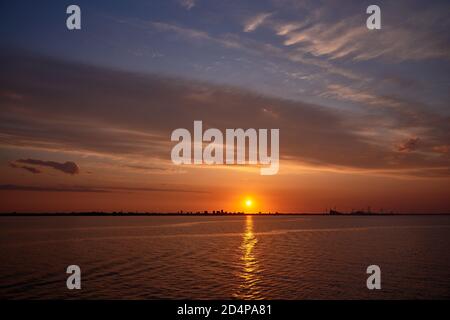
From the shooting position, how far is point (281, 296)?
108 feet

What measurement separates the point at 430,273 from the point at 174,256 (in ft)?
122

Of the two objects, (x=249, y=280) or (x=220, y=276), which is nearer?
(x=249, y=280)

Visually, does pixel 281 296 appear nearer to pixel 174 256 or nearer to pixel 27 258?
pixel 174 256

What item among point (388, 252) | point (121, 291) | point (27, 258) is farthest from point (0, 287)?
point (388, 252)

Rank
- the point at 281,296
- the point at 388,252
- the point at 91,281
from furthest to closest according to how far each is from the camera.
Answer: the point at 388,252
the point at 91,281
the point at 281,296

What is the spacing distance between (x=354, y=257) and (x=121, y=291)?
1630 inches
